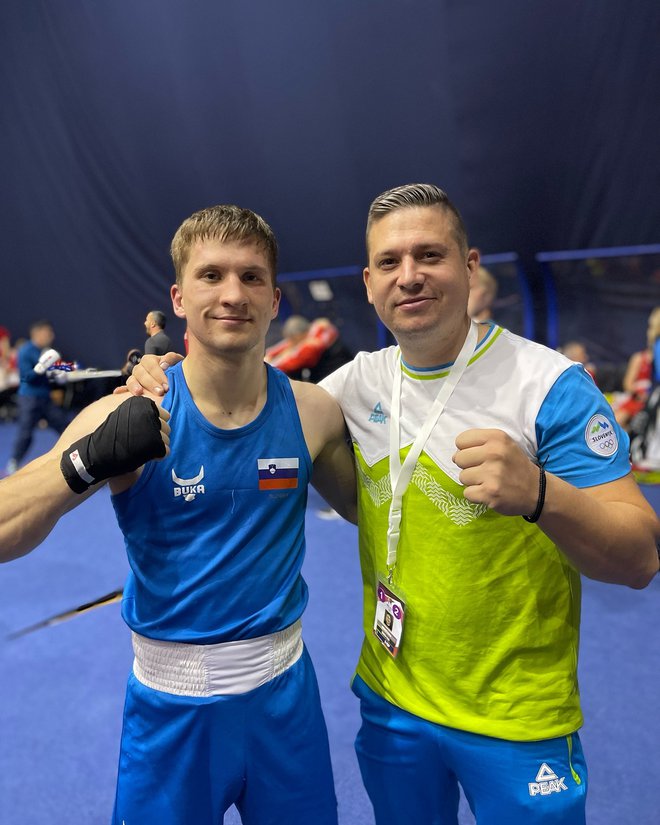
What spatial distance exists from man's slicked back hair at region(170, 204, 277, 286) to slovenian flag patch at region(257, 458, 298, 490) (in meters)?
0.47

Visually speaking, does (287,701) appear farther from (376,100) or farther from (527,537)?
(376,100)

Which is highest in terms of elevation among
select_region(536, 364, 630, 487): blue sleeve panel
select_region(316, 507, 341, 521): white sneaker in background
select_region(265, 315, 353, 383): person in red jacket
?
select_region(536, 364, 630, 487): blue sleeve panel

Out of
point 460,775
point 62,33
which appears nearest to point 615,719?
point 460,775

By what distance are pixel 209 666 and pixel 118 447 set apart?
1.96 ft

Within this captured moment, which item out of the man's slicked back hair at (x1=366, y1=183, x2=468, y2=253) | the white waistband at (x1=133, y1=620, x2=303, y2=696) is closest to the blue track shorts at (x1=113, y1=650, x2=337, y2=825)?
the white waistband at (x1=133, y1=620, x2=303, y2=696)

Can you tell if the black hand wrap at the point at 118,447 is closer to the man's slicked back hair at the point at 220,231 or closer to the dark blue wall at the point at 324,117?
the man's slicked back hair at the point at 220,231

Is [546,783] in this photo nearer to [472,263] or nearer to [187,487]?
[187,487]

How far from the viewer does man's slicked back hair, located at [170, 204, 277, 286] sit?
164 centimetres

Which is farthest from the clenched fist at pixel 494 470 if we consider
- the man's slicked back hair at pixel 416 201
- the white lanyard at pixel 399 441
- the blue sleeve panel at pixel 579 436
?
the man's slicked back hair at pixel 416 201

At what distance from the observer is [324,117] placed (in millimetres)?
9430

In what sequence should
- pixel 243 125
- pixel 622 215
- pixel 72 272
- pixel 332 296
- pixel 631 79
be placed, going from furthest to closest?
pixel 72 272
pixel 332 296
pixel 243 125
pixel 622 215
pixel 631 79

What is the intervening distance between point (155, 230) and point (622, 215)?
661 centimetres

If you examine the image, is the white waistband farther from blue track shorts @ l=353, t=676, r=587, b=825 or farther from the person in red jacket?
the person in red jacket

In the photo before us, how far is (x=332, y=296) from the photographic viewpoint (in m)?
10.5
